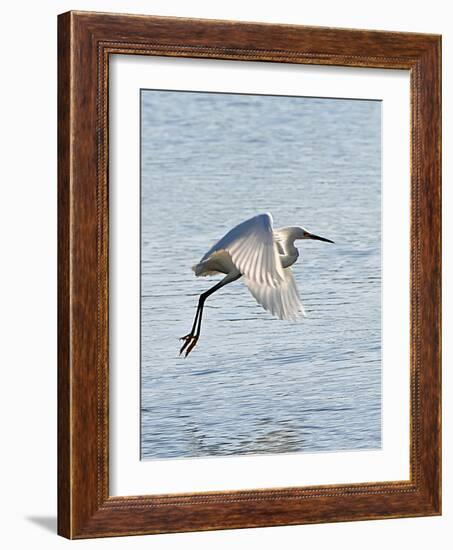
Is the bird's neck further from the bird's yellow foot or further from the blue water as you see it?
the bird's yellow foot

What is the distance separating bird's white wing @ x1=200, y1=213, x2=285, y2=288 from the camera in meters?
3.31

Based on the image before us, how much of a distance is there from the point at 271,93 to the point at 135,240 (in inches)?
14.7

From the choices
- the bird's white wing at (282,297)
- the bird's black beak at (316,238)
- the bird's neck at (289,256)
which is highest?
the bird's black beak at (316,238)

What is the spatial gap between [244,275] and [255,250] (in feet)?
0.16

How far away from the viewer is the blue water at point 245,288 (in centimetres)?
326

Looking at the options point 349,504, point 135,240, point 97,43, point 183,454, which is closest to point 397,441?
point 349,504

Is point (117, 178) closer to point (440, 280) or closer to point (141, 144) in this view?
point (141, 144)

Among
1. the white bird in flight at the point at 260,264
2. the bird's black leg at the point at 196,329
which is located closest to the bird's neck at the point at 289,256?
the white bird in flight at the point at 260,264

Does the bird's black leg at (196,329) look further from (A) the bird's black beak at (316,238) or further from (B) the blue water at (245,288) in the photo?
(A) the bird's black beak at (316,238)

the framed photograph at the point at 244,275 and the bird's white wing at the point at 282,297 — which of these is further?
the bird's white wing at the point at 282,297

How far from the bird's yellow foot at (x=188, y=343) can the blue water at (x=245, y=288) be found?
0.01 m

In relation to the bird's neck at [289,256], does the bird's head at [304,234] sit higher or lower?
higher

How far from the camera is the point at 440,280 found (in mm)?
3469

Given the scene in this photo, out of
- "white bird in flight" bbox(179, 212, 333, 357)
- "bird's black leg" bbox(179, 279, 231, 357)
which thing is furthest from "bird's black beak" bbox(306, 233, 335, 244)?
"bird's black leg" bbox(179, 279, 231, 357)
